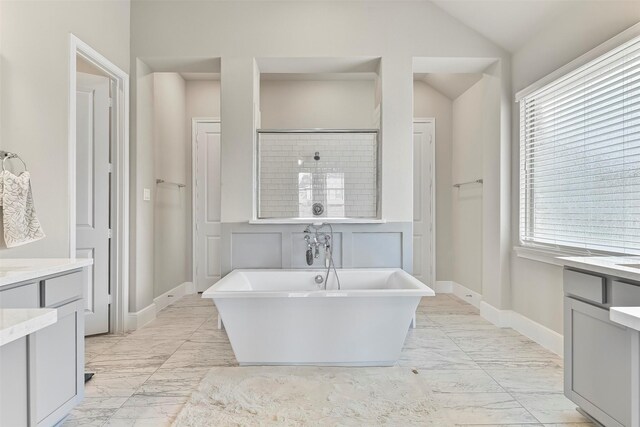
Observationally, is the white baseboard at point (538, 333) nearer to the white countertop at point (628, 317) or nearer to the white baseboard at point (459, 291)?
the white baseboard at point (459, 291)

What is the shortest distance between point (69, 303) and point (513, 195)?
3.30m

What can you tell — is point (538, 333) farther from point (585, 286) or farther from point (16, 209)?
point (16, 209)

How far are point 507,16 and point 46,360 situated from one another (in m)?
3.72

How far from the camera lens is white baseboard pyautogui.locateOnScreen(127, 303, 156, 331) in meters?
3.23

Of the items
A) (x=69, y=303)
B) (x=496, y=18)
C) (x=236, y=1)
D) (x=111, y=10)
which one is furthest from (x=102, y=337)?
(x=496, y=18)

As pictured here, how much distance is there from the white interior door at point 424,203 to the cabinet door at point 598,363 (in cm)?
275

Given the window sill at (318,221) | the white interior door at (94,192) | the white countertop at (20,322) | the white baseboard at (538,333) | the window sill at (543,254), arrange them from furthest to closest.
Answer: the window sill at (318,221) < the white interior door at (94,192) < the white baseboard at (538,333) < the window sill at (543,254) < the white countertop at (20,322)

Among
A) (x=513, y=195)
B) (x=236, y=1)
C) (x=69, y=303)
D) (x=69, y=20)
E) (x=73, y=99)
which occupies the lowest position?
(x=69, y=303)

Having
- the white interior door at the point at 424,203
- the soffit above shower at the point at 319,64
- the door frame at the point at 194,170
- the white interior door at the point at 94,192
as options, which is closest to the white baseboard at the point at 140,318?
the white interior door at the point at 94,192

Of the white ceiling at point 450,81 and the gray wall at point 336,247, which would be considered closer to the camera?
the gray wall at point 336,247

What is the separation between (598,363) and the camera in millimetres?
1640

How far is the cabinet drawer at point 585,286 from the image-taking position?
1625 mm

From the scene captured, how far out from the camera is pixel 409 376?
2.30 metres

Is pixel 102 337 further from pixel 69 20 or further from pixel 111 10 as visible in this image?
pixel 111 10
